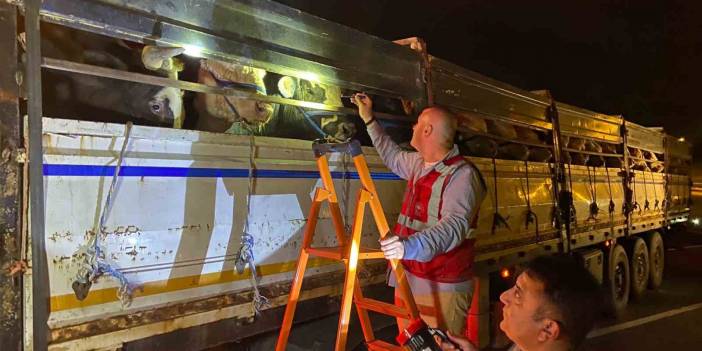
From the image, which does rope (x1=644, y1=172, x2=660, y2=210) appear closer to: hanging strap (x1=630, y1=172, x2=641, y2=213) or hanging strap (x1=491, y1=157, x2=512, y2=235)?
hanging strap (x1=630, y1=172, x2=641, y2=213)

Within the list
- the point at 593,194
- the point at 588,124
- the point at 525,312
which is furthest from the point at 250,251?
the point at 588,124

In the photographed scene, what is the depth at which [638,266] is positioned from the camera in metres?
8.72

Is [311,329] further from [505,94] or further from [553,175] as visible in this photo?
[553,175]

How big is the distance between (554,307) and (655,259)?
9.29 metres

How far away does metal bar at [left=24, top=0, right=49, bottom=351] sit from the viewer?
6.45ft

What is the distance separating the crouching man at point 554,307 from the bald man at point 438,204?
1.05 metres

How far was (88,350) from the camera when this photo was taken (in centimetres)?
218

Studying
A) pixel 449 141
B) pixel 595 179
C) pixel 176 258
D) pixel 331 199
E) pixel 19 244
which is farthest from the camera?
pixel 595 179

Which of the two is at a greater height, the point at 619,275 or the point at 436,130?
the point at 436,130

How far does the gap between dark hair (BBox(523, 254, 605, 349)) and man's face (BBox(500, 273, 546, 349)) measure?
0.02 metres

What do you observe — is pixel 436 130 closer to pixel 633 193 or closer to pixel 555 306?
pixel 555 306

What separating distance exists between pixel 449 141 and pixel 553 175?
367cm

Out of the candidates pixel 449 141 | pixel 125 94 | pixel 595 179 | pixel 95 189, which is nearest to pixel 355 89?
pixel 449 141

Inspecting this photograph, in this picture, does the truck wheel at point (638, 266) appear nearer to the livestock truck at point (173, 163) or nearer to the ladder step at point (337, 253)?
the livestock truck at point (173, 163)
